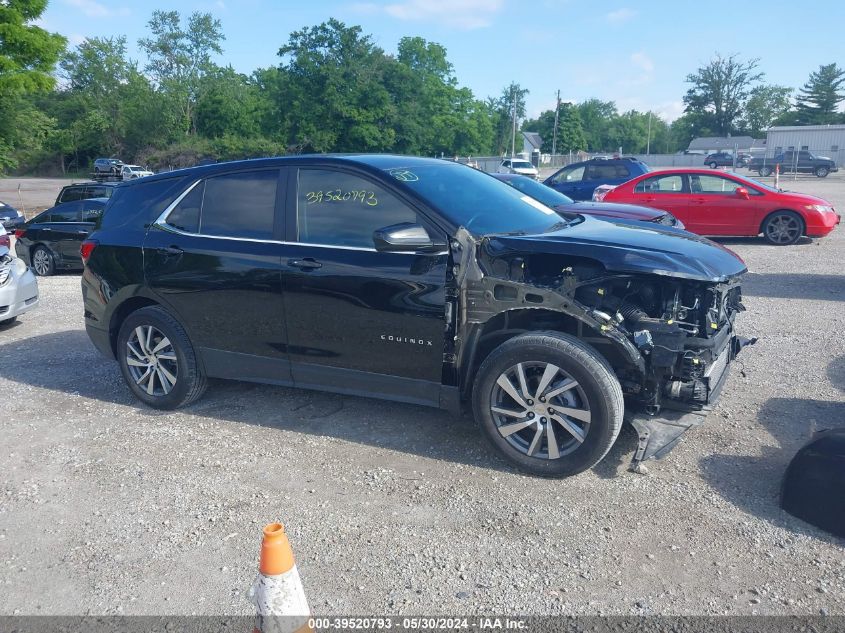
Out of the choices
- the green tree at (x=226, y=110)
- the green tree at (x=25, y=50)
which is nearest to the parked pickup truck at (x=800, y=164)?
the green tree at (x=25, y=50)

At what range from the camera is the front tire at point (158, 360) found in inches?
209

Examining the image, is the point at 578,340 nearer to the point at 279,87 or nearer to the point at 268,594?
the point at 268,594

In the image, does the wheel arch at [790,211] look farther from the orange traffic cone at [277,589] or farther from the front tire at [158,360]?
the orange traffic cone at [277,589]

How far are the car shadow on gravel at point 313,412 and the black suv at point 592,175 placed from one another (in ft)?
45.8

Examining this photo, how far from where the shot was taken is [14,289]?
8.41m

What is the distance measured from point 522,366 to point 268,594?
2.18m

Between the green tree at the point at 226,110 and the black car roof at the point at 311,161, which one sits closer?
the black car roof at the point at 311,161

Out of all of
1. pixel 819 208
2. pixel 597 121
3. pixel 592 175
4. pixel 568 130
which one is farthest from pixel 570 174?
pixel 597 121

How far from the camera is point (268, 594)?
92.7 inches

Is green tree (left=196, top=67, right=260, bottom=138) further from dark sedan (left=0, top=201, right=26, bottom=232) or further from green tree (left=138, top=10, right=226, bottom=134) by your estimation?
dark sedan (left=0, top=201, right=26, bottom=232)

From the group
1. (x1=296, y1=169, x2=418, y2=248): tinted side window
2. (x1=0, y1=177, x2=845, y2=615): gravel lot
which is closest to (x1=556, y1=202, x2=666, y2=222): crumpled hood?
(x1=0, y1=177, x2=845, y2=615): gravel lot

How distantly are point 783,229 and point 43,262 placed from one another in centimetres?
1433

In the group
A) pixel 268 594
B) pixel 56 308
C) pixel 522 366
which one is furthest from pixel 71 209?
pixel 268 594

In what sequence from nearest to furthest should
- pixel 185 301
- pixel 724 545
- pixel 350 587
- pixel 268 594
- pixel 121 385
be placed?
1. pixel 268 594
2. pixel 350 587
3. pixel 724 545
4. pixel 185 301
5. pixel 121 385
